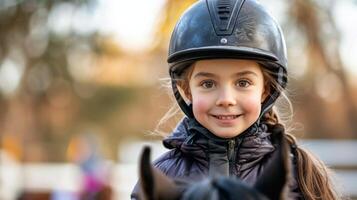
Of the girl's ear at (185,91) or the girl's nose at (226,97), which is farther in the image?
the girl's ear at (185,91)

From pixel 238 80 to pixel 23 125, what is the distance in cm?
2493

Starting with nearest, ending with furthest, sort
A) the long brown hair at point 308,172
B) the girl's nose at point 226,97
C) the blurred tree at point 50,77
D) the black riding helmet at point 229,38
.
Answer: the girl's nose at point 226,97 < the black riding helmet at point 229,38 < the long brown hair at point 308,172 < the blurred tree at point 50,77

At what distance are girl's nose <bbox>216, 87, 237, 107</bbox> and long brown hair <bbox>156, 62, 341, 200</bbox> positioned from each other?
0.90ft

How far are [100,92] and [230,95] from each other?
89.7ft

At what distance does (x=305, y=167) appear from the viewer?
11.6 feet

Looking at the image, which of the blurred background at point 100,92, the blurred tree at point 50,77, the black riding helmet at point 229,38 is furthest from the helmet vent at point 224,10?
the blurred tree at point 50,77

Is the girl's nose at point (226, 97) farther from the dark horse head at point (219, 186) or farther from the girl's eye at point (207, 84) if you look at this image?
the dark horse head at point (219, 186)

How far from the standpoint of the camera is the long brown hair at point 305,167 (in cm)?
351

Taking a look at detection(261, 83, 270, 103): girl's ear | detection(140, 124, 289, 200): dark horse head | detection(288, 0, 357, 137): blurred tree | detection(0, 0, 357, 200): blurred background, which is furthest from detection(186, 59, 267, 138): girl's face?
detection(288, 0, 357, 137): blurred tree

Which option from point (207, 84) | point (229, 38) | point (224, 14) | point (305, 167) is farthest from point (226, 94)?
point (305, 167)

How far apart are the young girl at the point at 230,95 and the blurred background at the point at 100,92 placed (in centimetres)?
566

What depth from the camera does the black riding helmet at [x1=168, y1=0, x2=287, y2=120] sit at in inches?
134

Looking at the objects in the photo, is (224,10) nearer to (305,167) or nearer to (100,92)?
(305,167)

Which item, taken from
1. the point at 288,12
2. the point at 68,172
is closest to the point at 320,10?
the point at 288,12
